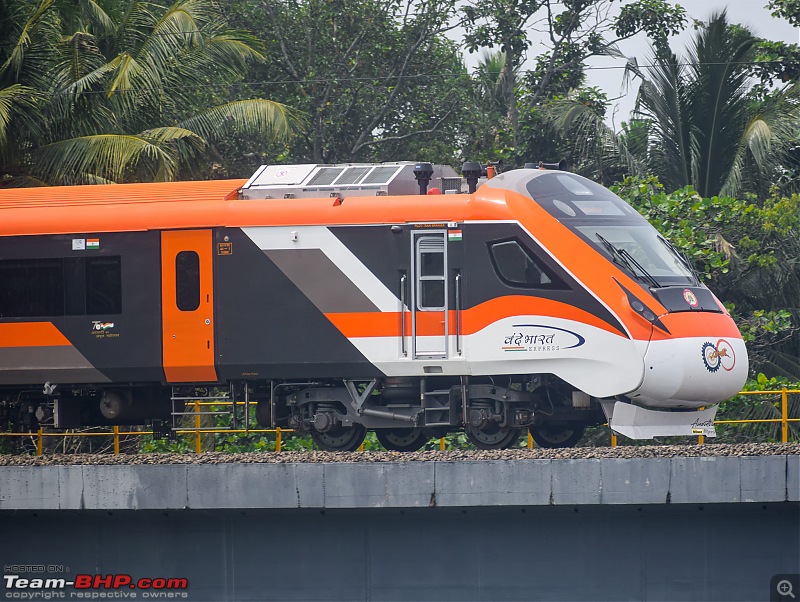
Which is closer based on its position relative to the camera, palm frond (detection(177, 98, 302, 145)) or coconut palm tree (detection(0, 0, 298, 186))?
coconut palm tree (detection(0, 0, 298, 186))

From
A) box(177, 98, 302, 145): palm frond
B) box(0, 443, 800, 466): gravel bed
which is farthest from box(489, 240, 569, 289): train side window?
box(177, 98, 302, 145): palm frond

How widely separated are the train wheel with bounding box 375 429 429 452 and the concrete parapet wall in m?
4.06

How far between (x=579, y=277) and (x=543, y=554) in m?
3.97

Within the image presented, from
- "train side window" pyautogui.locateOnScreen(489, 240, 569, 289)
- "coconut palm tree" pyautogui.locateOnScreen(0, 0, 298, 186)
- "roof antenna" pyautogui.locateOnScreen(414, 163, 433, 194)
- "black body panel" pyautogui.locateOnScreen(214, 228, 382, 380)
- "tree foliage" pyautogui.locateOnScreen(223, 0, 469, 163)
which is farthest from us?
"tree foliage" pyautogui.locateOnScreen(223, 0, 469, 163)

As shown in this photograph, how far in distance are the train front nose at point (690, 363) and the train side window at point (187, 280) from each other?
572 cm

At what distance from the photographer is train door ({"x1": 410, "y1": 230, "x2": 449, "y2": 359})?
15867 millimetres

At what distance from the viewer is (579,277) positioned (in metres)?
15.4

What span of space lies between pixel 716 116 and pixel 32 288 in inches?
633

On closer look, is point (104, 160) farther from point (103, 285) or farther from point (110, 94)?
point (103, 285)

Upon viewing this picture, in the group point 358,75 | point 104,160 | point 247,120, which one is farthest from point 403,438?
point 358,75

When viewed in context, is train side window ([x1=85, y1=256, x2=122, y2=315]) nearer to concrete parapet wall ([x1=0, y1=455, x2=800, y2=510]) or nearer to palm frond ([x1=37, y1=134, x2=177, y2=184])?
concrete parapet wall ([x1=0, y1=455, x2=800, y2=510])

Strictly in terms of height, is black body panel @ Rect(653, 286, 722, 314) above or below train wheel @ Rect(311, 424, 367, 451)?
above

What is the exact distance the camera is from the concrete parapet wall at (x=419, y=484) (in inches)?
488
